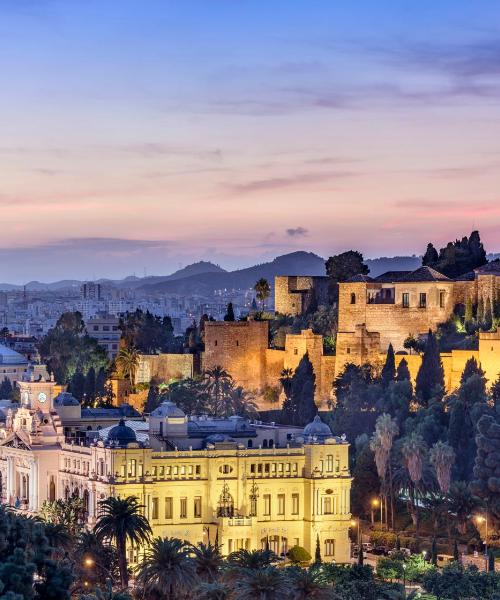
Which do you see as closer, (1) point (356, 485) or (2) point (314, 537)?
(2) point (314, 537)

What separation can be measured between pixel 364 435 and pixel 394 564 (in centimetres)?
1897

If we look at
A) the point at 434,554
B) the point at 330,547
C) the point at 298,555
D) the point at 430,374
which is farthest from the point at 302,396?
the point at 434,554

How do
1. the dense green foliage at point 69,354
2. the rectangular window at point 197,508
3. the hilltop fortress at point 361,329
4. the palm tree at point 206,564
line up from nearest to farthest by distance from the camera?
the palm tree at point 206,564
the rectangular window at point 197,508
the hilltop fortress at point 361,329
the dense green foliage at point 69,354

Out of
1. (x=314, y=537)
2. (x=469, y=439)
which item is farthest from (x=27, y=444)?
(x=469, y=439)

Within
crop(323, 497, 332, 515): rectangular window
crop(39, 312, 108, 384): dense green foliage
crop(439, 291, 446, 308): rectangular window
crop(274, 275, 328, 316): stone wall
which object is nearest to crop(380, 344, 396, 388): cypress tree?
crop(439, 291, 446, 308): rectangular window

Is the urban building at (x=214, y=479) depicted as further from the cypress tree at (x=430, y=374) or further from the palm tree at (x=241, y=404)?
the palm tree at (x=241, y=404)

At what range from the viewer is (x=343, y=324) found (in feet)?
327

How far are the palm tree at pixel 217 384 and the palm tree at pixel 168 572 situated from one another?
39.4m

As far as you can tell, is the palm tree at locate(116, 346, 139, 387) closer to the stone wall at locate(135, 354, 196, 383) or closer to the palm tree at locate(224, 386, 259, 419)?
the stone wall at locate(135, 354, 196, 383)

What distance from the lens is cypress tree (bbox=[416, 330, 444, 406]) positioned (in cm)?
8975

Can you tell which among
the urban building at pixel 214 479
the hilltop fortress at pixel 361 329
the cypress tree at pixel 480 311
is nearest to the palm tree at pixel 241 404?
the hilltop fortress at pixel 361 329

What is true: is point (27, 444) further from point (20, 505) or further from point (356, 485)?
point (356, 485)

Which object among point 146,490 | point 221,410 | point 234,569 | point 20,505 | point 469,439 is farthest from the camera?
point 221,410

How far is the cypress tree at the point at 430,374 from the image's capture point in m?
89.8
